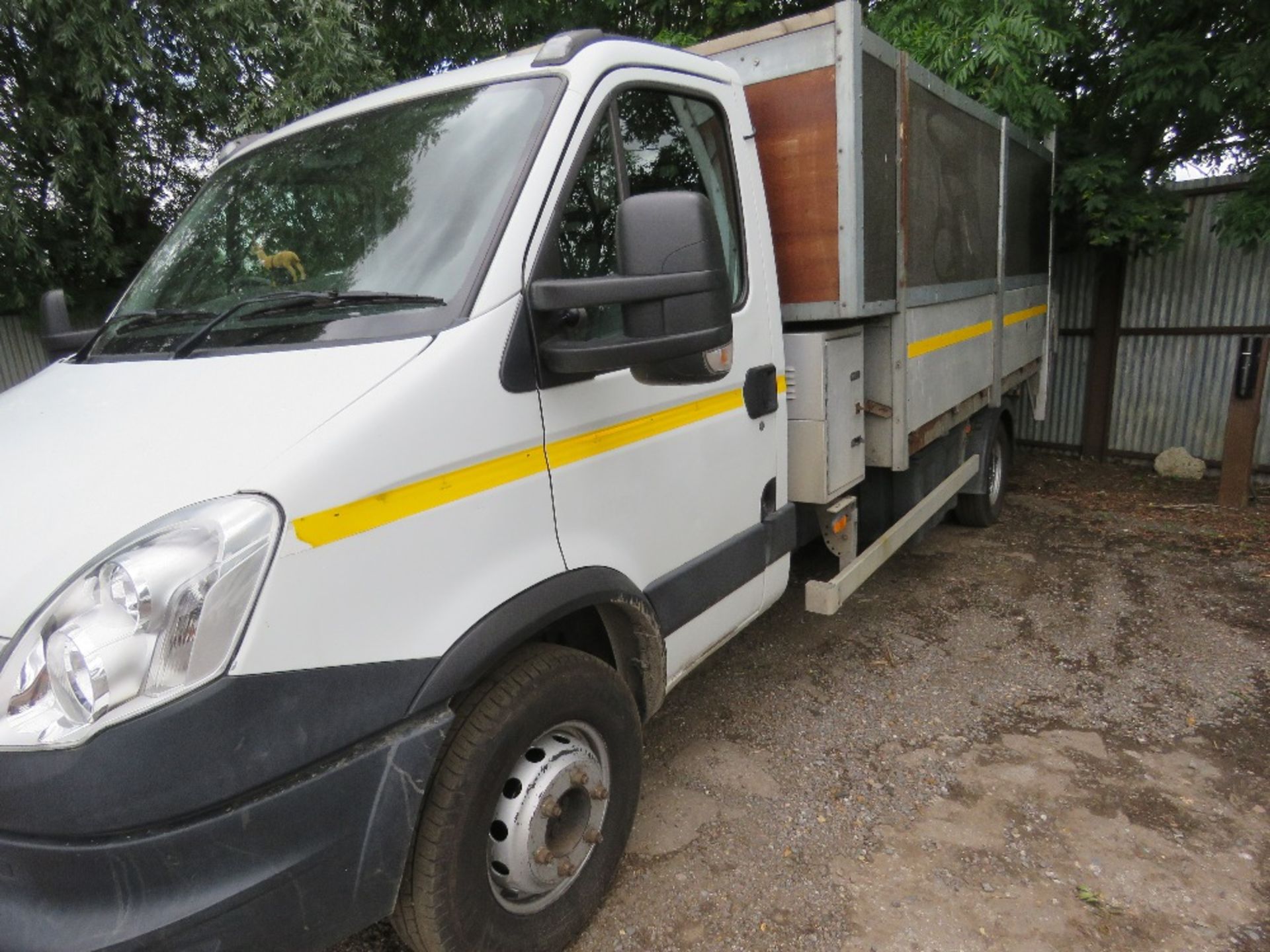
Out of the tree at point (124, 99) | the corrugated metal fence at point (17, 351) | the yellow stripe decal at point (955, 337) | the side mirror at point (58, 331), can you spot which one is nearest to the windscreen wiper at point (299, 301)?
the side mirror at point (58, 331)

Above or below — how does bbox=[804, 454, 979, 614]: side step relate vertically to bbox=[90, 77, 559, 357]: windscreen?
below

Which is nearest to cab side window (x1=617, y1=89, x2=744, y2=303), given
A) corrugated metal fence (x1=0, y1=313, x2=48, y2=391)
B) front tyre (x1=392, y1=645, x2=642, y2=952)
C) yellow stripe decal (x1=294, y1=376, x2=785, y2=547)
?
yellow stripe decal (x1=294, y1=376, x2=785, y2=547)

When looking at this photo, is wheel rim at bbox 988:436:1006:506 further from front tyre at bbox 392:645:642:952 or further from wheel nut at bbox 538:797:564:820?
wheel nut at bbox 538:797:564:820

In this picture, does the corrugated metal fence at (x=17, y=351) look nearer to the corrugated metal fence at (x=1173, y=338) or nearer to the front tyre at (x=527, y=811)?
the front tyre at (x=527, y=811)

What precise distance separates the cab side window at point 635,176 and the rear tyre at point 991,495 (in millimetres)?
3837

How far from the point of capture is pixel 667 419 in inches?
99.9

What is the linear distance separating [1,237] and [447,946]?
252 inches

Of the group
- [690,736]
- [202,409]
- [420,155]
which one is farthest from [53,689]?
[690,736]

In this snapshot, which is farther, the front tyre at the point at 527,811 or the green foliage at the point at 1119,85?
the green foliage at the point at 1119,85

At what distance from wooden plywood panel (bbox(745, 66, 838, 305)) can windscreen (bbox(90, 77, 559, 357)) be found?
4.15 feet

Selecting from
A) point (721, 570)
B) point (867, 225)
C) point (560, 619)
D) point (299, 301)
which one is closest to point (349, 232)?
point (299, 301)

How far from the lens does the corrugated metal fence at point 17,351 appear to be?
7.64 metres

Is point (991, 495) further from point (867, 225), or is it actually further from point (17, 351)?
Answer: point (17, 351)

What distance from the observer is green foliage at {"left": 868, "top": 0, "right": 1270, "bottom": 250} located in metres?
5.50
